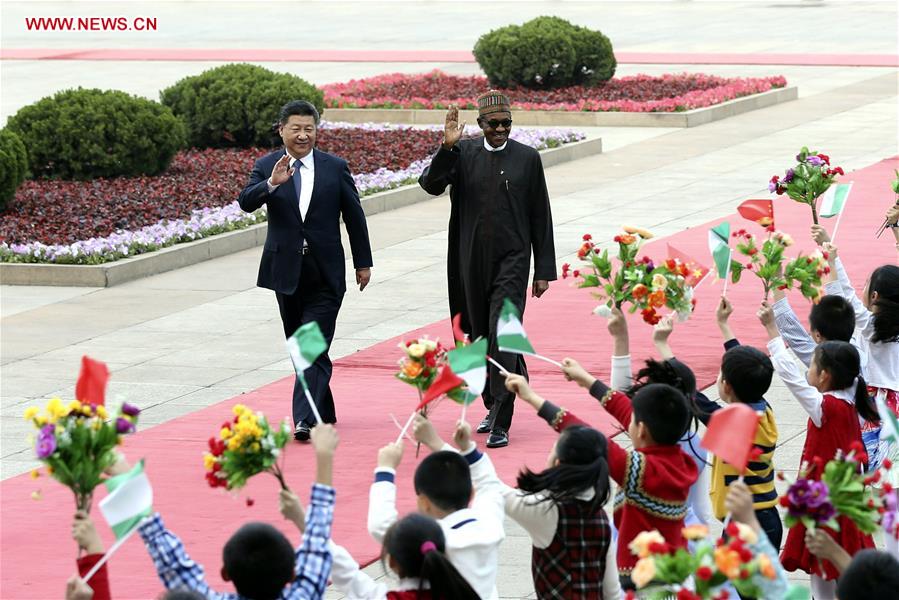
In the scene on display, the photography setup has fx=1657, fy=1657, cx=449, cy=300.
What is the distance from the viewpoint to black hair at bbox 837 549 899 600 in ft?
14.6

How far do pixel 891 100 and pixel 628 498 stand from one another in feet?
75.9

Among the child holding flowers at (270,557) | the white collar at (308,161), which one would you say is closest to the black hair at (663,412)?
the child holding flowers at (270,557)

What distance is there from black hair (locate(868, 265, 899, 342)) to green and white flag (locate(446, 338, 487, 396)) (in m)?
2.92

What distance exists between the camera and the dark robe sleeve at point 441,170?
9885 mm

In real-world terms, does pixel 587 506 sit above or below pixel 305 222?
below

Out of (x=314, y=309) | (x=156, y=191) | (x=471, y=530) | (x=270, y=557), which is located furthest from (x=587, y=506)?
(x=156, y=191)

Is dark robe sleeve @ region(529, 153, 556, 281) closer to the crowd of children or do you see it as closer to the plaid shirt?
the crowd of children

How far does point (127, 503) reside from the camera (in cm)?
484

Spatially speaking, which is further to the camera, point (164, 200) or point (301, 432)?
point (164, 200)

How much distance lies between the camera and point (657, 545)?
4.31m

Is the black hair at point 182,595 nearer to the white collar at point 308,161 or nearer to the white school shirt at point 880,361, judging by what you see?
the white school shirt at point 880,361

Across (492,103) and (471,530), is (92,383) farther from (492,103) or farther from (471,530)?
(492,103)

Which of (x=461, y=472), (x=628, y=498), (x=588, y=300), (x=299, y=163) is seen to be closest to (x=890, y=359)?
(x=628, y=498)

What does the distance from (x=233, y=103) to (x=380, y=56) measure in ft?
55.2
